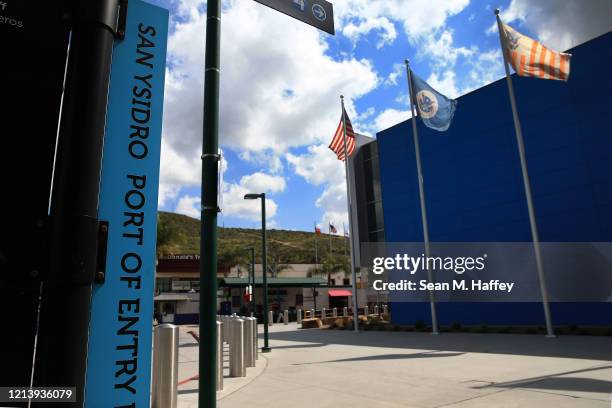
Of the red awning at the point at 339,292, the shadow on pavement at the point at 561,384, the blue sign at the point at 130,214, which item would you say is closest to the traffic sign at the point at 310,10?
the blue sign at the point at 130,214

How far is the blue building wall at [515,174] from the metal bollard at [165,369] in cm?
2160

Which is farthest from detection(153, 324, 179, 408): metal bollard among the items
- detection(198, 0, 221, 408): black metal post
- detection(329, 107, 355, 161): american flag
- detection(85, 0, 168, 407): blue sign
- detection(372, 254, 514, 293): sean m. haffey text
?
detection(329, 107, 355, 161): american flag

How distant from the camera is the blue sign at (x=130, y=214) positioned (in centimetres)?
332

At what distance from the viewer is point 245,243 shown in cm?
13238

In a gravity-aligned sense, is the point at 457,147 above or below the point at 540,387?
above

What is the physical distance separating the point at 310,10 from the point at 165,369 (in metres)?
6.10

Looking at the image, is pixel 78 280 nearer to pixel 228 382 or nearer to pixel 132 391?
pixel 132 391

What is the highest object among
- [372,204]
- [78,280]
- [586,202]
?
[372,204]

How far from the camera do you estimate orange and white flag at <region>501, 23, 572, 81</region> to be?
16016mm

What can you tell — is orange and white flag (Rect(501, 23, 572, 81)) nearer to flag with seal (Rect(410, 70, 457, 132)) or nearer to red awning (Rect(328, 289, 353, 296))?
flag with seal (Rect(410, 70, 457, 132))

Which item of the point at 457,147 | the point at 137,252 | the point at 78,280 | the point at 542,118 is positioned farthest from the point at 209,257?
the point at 457,147

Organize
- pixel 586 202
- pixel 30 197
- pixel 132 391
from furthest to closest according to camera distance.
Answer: pixel 586 202, pixel 132 391, pixel 30 197

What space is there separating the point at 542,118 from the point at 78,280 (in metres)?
26.9

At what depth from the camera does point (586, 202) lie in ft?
71.3
